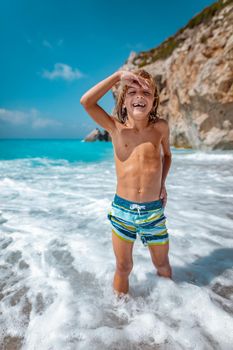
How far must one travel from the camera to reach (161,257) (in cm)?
192

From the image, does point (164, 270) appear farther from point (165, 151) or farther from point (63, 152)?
point (63, 152)

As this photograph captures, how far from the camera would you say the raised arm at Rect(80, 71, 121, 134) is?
1733 mm

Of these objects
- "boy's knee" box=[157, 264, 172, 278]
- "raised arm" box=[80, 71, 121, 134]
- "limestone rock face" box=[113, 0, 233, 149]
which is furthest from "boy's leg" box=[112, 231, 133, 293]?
"limestone rock face" box=[113, 0, 233, 149]

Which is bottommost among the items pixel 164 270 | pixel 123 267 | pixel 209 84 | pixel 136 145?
pixel 164 270

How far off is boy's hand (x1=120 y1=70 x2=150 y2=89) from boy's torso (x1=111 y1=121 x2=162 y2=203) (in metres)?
0.31

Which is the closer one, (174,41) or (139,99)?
(139,99)

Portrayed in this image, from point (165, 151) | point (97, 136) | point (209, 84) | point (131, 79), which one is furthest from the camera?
point (97, 136)

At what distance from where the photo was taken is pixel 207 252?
2.61 m

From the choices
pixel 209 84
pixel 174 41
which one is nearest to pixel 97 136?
pixel 174 41

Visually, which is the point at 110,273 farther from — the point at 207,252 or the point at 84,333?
the point at 207,252

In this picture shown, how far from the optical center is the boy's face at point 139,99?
5.76 feet

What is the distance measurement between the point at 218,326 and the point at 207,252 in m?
1.09

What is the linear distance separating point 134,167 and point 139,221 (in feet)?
1.29

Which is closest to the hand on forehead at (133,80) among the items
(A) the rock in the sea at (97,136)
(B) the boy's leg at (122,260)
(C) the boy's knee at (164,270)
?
(B) the boy's leg at (122,260)
